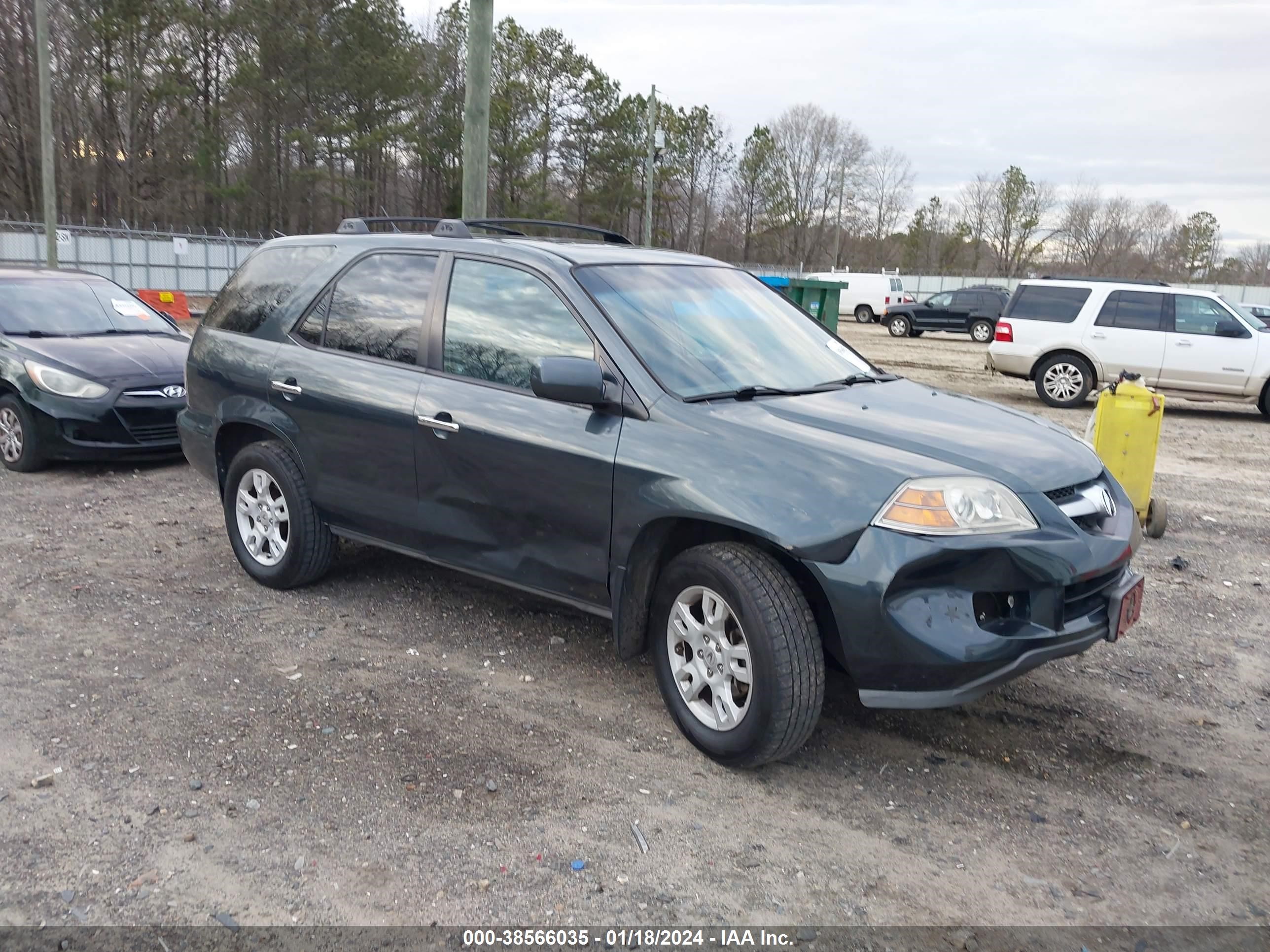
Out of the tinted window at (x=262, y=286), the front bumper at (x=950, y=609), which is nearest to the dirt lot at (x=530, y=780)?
the front bumper at (x=950, y=609)

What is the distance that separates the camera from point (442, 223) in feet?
16.9

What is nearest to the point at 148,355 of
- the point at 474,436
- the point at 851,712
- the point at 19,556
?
the point at 19,556

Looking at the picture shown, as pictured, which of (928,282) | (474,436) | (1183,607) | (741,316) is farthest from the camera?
(928,282)

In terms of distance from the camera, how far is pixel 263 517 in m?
5.52

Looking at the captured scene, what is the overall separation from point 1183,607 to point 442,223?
4.47 metres

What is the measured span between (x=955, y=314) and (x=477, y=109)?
26.6 meters

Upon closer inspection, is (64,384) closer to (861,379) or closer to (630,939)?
(861,379)

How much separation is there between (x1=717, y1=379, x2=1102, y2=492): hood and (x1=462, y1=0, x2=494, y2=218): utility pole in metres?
5.21

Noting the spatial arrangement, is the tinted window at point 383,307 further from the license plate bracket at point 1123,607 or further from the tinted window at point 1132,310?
the tinted window at point 1132,310

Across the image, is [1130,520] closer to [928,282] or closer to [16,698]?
[16,698]

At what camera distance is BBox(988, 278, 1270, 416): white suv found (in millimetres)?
14078

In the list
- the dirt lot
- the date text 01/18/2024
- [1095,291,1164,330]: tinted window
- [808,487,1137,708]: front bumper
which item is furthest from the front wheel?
the date text 01/18/2024

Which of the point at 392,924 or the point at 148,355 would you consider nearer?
the point at 392,924

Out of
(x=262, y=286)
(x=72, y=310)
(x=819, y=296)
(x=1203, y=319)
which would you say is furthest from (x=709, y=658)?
(x=819, y=296)
